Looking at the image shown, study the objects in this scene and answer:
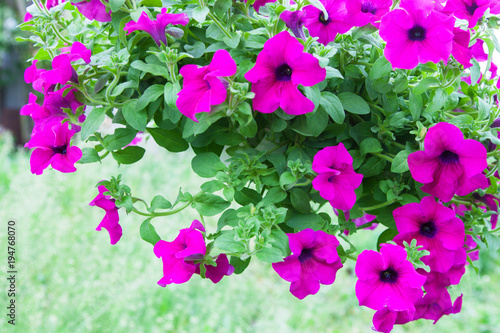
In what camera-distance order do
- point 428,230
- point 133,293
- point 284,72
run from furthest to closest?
1. point 133,293
2. point 428,230
3. point 284,72

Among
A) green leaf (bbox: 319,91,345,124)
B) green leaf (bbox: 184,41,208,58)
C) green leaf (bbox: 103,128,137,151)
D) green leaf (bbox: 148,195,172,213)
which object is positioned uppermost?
green leaf (bbox: 184,41,208,58)

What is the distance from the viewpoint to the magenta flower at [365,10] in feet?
2.05

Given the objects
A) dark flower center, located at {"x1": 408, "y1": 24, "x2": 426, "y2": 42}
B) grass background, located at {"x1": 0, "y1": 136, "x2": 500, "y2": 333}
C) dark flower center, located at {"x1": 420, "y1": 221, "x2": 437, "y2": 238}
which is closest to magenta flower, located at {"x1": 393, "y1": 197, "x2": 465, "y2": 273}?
dark flower center, located at {"x1": 420, "y1": 221, "x2": 437, "y2": 238}

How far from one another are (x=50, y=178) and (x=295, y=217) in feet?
8.65

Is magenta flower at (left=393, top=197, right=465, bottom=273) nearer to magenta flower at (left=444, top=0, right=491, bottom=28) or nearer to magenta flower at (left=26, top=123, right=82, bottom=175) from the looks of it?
magenta flower at (left=444, top=0, right=491, bottom=28)

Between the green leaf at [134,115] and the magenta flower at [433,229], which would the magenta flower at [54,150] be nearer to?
the green leaf at [134,115]

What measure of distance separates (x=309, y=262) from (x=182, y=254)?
173mm

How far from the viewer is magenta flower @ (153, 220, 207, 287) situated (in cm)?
64

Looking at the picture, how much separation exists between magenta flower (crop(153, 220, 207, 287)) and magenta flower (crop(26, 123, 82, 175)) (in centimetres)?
17

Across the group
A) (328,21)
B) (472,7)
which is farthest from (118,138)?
(472,7)

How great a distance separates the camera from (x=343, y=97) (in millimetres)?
688

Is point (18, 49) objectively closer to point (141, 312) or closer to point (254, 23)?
point (141, 312)

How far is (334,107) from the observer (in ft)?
2.12

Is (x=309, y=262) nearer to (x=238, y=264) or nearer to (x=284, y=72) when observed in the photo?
(x=238, y=264)
